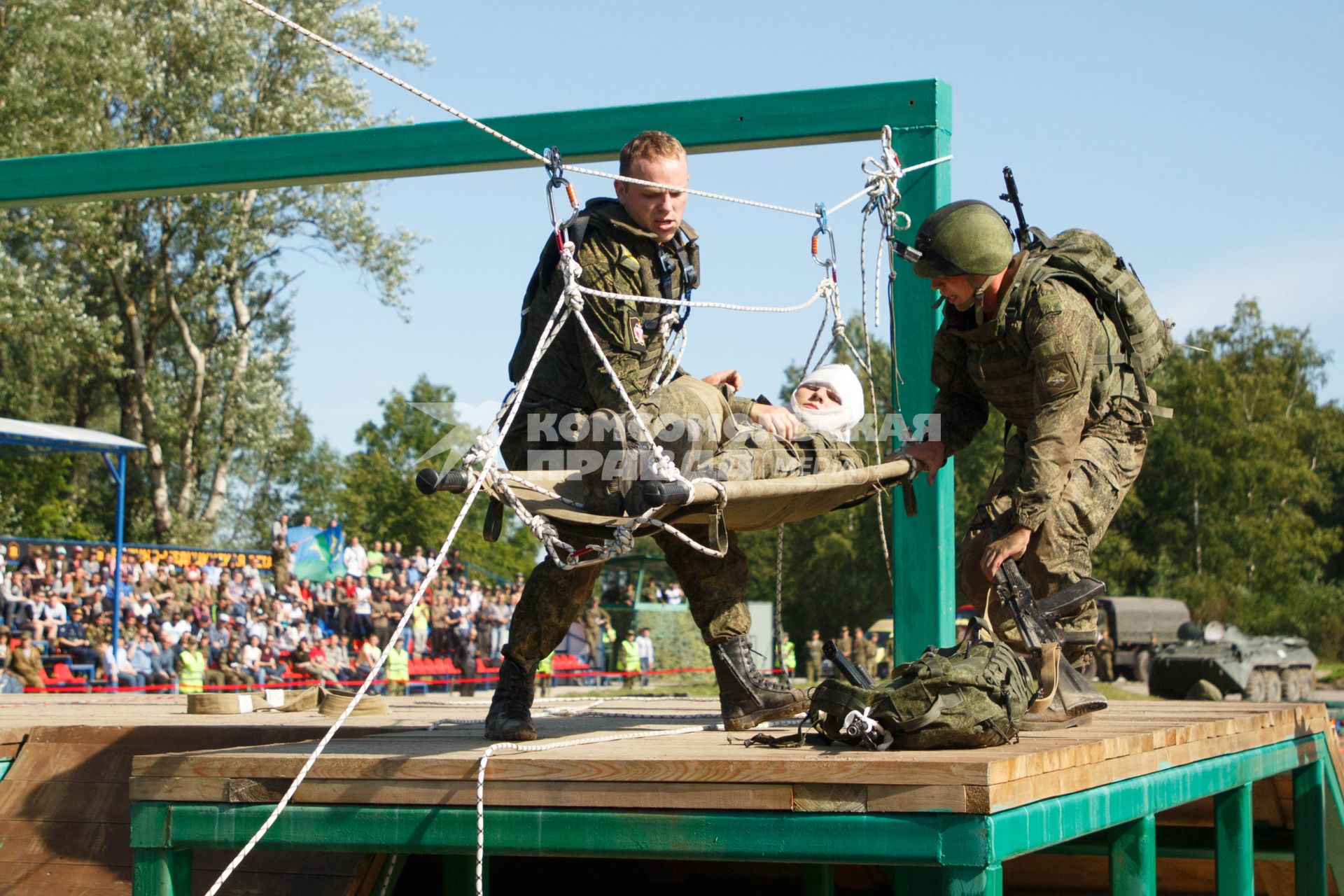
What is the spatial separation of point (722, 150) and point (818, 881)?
3.36 metres

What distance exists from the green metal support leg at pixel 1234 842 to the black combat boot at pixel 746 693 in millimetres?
1891

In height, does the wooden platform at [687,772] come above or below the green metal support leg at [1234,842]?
above

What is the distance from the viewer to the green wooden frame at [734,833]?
3.36 metres

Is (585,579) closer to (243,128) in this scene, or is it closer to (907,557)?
(907,557)

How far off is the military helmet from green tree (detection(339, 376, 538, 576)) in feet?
144

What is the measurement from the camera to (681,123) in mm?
6926

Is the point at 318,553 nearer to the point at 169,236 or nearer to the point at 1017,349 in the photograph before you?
the point at 169,236

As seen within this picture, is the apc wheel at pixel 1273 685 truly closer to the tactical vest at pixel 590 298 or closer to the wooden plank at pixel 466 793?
the tactical vest at pixel 590 298

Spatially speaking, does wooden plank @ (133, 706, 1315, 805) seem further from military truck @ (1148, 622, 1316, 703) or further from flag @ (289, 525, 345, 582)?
flag @ (289, 525, 345, 582)

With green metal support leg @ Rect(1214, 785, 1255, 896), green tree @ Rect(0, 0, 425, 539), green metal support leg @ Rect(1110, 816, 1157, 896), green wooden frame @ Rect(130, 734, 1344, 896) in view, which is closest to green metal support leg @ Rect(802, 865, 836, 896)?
green wooden frame @ Rect(130, 734, 1344, 896)

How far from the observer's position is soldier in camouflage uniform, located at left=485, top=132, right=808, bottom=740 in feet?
15.1

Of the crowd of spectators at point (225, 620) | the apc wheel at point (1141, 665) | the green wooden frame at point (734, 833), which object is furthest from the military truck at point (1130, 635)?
the green wooden frame at point (734, 833)

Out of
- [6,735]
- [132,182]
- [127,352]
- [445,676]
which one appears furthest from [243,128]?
[6,735]

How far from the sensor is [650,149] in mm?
4617
